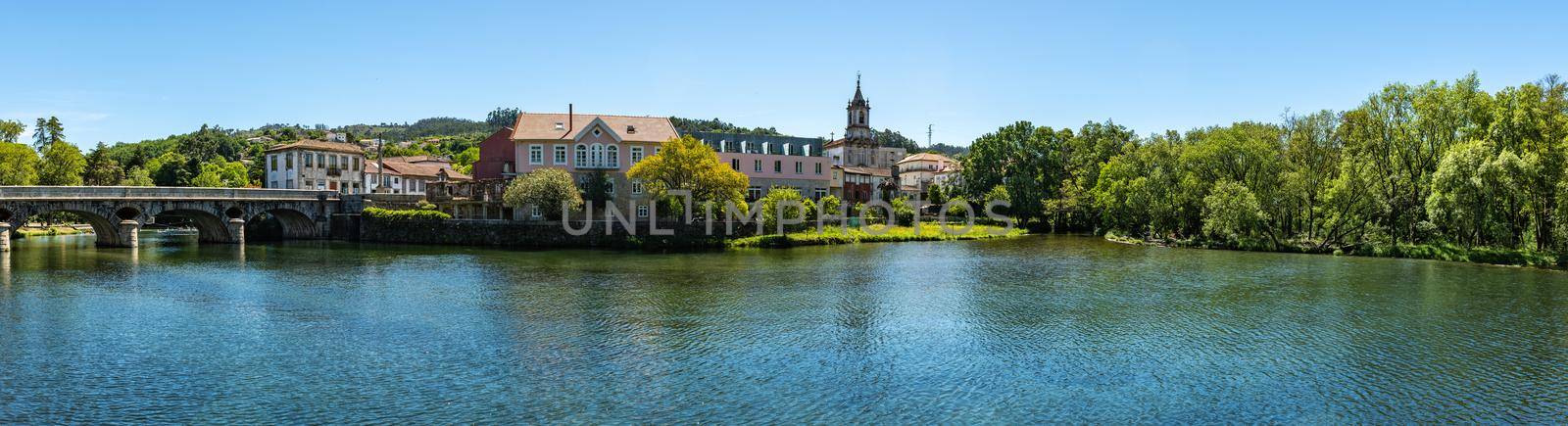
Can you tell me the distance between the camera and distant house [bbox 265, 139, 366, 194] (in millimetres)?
80938

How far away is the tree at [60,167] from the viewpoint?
76438 millimetres

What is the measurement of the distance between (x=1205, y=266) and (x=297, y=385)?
141 ft

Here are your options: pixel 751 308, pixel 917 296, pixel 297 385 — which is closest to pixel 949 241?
pixel 917 296

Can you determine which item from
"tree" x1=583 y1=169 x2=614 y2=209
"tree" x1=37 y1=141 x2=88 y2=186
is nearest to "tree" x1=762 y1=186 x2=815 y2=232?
"tree" x1=583 y1=169 x2=614 y2=209

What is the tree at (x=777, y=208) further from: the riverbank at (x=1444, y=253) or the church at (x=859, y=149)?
the church at (x=859, y=149)

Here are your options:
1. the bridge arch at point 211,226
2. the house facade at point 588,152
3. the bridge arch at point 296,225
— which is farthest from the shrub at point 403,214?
the bridge arch at point 211,226

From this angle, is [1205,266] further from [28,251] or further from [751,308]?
[28,251]

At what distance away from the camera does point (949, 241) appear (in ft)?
217

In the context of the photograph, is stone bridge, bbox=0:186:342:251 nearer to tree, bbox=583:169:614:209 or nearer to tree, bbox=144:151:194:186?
tree, bbox=583:169:614:209

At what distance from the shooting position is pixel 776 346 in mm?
23406

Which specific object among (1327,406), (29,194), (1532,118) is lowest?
(1327,406)

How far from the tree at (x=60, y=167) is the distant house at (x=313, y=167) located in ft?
50.0

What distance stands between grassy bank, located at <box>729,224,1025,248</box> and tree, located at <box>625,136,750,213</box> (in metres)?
3.51

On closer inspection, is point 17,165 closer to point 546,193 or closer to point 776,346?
point 546,193
